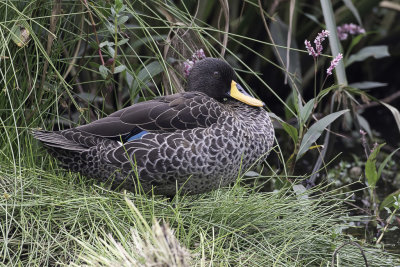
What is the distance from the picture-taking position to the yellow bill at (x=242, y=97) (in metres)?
2.62

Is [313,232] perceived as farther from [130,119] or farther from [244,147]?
[130,119]

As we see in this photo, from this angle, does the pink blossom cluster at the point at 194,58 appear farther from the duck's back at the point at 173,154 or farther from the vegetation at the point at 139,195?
the duck's back at the point at 173,154

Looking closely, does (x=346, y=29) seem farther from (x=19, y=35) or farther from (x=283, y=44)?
(x=19, y=35)

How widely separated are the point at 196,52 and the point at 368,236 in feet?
3.36

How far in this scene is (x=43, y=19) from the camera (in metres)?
2.78

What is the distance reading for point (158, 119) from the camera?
239cm

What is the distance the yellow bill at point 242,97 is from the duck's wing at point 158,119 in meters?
0.23

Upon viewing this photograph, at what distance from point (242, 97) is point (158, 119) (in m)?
0.40

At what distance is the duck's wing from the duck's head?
0.23 m

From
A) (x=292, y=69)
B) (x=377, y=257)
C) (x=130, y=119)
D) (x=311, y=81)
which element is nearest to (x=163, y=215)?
(x=130, y=119)

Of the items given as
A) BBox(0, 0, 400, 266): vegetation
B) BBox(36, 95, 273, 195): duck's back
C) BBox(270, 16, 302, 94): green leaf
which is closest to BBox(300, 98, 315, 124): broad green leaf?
BBox(0, 0, 400, 266): vegetation

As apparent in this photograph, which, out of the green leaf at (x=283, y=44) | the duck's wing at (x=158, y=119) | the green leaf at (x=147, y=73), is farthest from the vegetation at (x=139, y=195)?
the green leaf at (x=283, y=44)

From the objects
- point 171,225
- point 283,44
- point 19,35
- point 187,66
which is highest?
point 19,35

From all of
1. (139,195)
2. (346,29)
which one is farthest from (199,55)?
(346,29)
